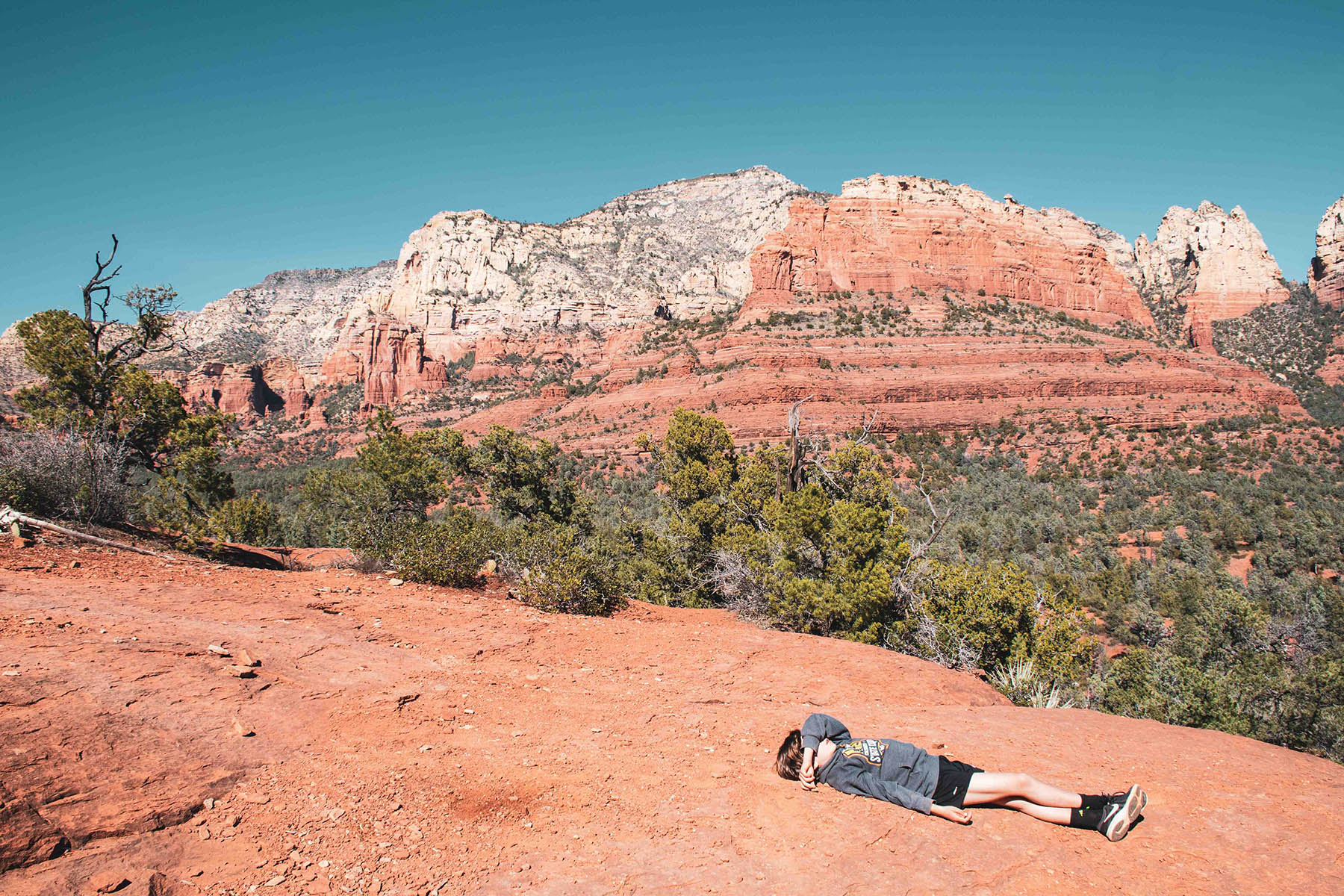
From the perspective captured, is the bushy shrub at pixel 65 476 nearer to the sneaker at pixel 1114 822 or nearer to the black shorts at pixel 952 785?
the black shorts at pixel 952 785

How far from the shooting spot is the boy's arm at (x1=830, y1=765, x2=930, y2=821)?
410cm

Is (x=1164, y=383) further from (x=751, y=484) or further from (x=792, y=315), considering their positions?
(x=751, y=484)

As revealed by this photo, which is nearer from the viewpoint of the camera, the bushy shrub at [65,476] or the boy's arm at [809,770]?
the boy's arm at [809,770]

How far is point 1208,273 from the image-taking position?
8862cm

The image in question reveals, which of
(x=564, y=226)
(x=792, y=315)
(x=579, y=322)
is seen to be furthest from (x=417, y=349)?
(x=792, y=315)

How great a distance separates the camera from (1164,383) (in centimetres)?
5162

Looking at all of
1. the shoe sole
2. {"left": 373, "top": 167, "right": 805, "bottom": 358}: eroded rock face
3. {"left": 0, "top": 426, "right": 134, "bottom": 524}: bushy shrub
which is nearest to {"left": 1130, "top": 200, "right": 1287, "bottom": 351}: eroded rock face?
{"left": 373, "top": 167, "right": 805, "bottom": 358}: eroded rock face

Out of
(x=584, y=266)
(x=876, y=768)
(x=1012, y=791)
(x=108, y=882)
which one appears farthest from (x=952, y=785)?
(x=584, y=266)

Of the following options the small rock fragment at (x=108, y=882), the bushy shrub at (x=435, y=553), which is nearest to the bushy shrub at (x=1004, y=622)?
the bushy shrub at (x=435, y=553)

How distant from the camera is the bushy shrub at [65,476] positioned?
9.36 m

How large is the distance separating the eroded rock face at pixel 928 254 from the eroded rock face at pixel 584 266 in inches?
1196

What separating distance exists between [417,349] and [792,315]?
194ft

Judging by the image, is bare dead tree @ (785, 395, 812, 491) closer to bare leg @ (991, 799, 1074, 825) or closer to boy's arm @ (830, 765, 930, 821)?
boy's arm @ (830, 765, 930, 821)

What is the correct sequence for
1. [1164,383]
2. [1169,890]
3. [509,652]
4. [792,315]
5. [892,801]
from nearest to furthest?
1. [1169,890]
2. [892,801]
3. [509,652]
4. [1164,383]
5. [792,315]
